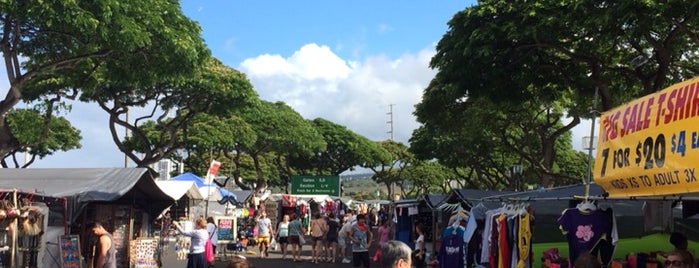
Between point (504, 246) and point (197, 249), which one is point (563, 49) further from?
point (197, 249)

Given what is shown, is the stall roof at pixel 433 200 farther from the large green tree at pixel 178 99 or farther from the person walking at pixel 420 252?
the large green tree at pixel 178 99

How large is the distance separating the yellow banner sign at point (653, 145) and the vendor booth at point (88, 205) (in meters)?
9.20

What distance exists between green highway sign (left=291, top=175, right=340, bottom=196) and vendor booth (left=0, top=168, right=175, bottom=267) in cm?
3307

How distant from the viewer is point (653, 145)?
5.04 m

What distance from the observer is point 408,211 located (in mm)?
17328

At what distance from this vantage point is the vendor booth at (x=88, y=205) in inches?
479

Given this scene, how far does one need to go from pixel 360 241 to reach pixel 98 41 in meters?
7.29

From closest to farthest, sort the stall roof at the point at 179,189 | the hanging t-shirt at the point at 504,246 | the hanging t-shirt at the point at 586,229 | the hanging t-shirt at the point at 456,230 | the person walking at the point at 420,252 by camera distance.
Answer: the hanging t-shirt at the point at 586,229 → the hanging t-shirt at the point at 504,246 → the hanging t-shirt at the point at 456,230 → the person walking at the point at 420,252 → the stall roof at the point at 179,189

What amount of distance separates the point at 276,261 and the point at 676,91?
52.9ft

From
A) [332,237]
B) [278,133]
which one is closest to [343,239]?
[332,237]

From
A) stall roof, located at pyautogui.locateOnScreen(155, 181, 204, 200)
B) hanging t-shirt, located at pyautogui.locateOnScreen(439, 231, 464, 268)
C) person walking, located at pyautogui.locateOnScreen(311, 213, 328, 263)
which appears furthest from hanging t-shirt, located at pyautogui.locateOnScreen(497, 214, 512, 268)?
person walking, located at pyautogui.locateOnScreen(311, 213, 328, 263)

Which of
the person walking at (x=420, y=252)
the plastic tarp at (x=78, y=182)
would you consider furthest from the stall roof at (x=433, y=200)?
the plastic tarp at (x=78, y=182)

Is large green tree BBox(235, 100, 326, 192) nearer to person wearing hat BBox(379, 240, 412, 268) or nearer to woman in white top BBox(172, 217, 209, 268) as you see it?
woman in white top BBox(172, 217, 209, 268)

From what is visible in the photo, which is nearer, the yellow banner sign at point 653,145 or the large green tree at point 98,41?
the yellow banner sign at point 653,145
